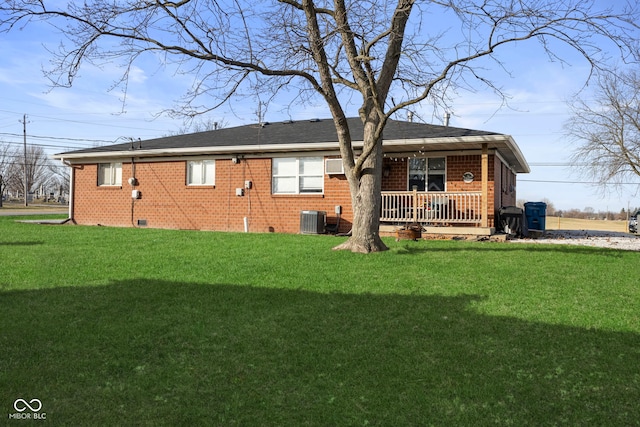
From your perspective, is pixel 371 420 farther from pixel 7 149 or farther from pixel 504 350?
pixel 7 149

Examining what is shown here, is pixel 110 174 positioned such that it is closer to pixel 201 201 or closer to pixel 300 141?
pixel 201 201

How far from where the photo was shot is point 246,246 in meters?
10.0

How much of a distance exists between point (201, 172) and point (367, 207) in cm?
875

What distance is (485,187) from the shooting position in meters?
12.9

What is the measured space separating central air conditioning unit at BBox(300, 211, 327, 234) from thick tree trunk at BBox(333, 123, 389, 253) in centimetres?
432

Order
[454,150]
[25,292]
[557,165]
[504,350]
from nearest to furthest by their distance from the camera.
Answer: [504,350]
[25,292]
[454,150]
[557,165]

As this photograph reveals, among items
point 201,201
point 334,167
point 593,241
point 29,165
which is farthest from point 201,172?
point 29,165

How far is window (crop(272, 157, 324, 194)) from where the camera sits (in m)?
15.1

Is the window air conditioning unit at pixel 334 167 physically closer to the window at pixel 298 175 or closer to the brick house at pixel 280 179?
the brick house at pixel 280 179

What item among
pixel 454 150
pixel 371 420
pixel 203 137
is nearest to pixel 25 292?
pixel 371 420

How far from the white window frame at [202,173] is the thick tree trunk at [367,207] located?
25.6 ft

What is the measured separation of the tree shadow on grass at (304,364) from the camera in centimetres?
310

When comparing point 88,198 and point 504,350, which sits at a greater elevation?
point 88,198

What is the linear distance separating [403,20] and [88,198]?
14.1 metres
